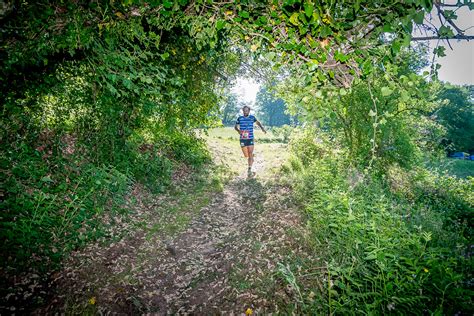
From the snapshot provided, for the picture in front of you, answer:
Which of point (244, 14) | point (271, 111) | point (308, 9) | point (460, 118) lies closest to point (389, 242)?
point (308, 9)

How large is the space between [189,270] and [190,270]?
21 mm

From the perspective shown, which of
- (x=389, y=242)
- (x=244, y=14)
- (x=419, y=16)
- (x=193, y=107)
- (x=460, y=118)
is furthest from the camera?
(x=460, y=118)

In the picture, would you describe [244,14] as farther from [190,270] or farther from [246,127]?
[246,127]

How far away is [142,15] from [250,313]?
5116 mm

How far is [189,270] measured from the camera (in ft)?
16.9

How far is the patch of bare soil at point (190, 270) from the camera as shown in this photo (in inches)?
163

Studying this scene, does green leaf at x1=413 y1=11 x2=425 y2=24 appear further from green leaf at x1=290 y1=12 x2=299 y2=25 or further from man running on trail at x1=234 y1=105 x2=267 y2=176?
man running on trail at x1=234 y1=105 x2=267 y2=176

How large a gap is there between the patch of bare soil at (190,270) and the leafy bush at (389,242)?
73cm

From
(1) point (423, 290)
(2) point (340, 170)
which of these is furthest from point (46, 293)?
(2) point (340, 170)

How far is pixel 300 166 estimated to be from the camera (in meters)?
10.7

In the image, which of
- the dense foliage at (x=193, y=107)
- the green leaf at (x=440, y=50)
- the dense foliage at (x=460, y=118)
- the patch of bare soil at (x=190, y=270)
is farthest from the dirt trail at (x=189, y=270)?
the dense foliage at (x=460, y=118)

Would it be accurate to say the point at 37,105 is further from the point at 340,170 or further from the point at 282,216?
the point at 340,170

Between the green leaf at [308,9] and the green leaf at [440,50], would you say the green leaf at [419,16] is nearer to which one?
the green leaf at [440,50]

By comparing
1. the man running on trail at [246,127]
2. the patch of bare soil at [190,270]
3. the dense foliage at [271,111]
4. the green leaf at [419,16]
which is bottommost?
the patch of bare soil at [190,270]
